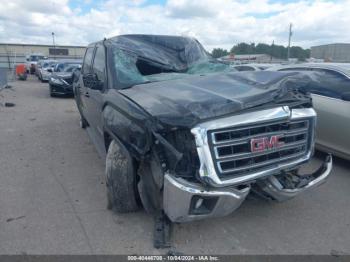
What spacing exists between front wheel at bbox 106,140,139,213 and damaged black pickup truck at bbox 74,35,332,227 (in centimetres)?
1

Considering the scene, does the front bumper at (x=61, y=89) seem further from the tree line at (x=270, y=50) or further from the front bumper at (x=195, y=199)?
the tree line at (x=270, y=50)

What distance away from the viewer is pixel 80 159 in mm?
5836

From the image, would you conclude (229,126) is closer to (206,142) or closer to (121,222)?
(206,142)

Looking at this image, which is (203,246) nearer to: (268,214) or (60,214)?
(268,214)

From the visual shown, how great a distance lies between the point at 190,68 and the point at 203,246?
9.03ft

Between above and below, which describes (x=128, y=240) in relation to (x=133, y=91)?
below

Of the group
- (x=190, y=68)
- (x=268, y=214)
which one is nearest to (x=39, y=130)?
(x=190, y=68)

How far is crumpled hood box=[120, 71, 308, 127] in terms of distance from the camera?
2.91 meters

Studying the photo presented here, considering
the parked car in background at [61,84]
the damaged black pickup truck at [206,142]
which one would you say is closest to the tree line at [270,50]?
the parked car in background at [61,84]

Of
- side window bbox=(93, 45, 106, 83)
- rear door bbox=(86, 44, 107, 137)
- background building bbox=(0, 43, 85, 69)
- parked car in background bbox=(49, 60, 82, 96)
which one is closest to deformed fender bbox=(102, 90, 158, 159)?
rear door bbox=(86, 44, 107, 137)

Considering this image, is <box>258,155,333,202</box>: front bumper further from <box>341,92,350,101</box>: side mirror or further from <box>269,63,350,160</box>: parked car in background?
<box>341,92,350,101</box>: side mirror

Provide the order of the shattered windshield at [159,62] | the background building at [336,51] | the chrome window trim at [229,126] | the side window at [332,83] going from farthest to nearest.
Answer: the background building at [336,51]
the side window at [332,83]
the shattered windshield at [159,62]
the chrome window trim at [229,126]

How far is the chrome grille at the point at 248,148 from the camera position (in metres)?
2.90

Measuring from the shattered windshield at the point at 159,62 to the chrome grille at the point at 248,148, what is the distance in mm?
1729
